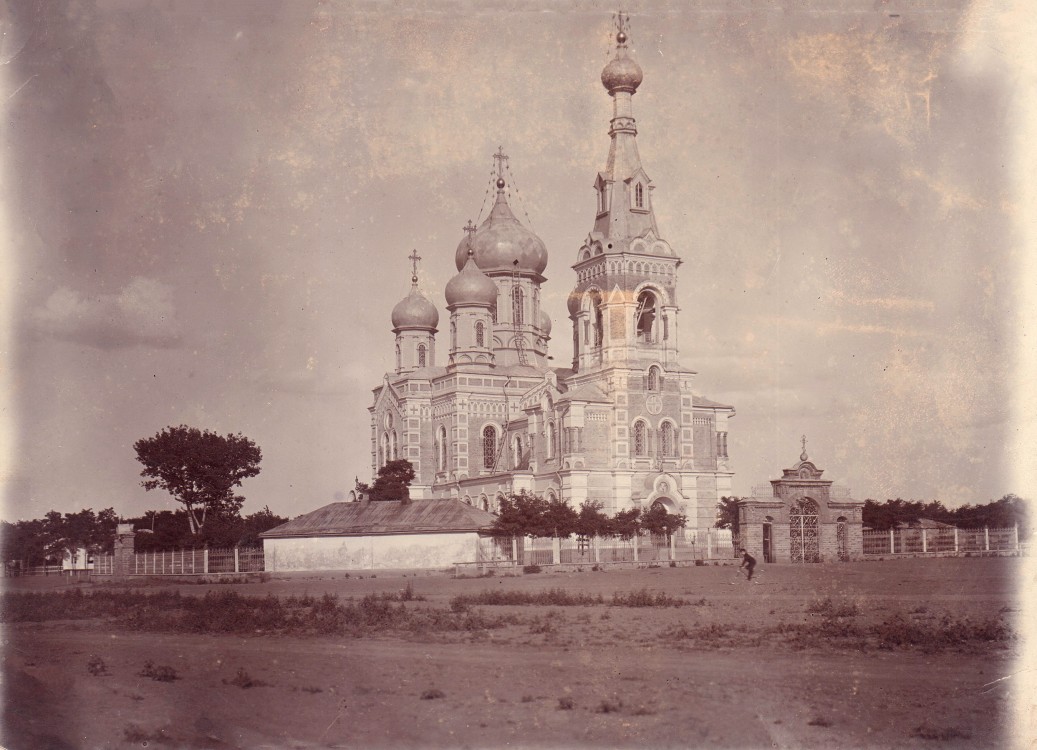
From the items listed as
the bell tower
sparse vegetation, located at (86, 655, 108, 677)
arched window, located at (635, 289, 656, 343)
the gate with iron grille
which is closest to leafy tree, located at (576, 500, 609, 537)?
the gate with iron grille

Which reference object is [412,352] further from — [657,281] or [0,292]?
[0,292]

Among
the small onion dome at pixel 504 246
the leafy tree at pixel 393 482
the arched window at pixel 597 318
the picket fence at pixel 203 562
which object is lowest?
the picket fence at pixel 203 562

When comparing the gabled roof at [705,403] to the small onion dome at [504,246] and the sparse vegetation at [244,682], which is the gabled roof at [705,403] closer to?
the small onion dome at [504,246]

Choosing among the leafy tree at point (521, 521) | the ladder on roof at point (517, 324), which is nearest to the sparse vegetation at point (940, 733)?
the leafy tree at point (521, 521)

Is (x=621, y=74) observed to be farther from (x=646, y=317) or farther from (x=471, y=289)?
(x=471, y=289)

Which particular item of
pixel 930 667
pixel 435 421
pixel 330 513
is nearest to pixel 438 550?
pixel 330 513

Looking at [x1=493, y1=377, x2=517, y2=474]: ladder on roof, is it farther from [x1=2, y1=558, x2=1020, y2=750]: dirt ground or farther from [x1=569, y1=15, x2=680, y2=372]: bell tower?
[x1=2, y1=558, x2=1020, y2=750]: dirt ground

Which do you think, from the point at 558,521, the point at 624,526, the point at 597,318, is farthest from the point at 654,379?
the point at 558,521
